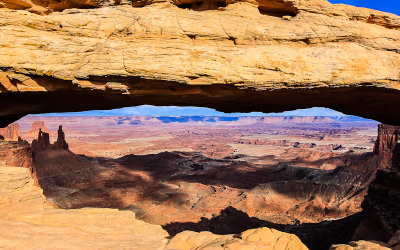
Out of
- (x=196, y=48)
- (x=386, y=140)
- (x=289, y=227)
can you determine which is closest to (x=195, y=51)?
(x=196, y=48)

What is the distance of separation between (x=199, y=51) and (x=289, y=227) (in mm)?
18175

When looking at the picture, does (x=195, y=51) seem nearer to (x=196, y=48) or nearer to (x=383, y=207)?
(x=196, y=48)

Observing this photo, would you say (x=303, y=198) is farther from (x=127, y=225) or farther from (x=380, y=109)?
(x=127, y=225)

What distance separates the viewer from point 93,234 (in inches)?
217

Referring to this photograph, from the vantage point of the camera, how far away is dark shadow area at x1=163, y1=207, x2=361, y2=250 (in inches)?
589

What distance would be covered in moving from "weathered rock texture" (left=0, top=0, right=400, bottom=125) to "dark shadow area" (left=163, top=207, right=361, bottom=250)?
10.6 metres

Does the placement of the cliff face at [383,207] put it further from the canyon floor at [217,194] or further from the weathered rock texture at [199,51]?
the weathered rock texture at [199,51]

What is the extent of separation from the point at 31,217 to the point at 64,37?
212 inches

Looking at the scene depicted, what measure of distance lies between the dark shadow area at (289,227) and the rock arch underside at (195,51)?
827 centimetres

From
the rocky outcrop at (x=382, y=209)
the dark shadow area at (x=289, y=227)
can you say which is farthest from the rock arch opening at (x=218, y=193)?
the rocky outcrop at (x=382, y=209)

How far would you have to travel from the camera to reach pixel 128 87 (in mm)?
7586

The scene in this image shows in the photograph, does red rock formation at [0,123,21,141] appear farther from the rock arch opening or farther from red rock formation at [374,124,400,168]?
red rock formation at [374,124,400,168]

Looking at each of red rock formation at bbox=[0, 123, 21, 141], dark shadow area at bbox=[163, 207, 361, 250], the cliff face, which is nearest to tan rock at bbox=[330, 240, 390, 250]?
the cliff face

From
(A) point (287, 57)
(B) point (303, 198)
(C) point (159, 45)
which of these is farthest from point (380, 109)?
(B) point (303, 198)
